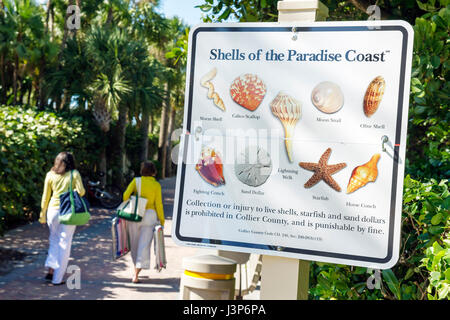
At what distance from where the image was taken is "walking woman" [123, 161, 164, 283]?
267 inches

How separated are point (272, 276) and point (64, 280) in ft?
18.1

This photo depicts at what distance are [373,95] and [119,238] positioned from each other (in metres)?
5.58

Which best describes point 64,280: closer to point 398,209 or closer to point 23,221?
point 23,221

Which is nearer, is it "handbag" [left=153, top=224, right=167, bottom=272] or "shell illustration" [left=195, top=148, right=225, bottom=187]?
"shell illustration" [left=195, top=148, right=225, bottom=187]

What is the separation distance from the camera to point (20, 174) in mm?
8250

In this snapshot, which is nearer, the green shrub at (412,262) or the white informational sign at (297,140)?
the white informational sign at (297,140)

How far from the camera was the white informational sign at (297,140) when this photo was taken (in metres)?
1.63

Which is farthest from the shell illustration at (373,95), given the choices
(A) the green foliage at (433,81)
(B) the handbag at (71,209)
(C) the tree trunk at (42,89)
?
→ (C) the tree trunk at (42,89)

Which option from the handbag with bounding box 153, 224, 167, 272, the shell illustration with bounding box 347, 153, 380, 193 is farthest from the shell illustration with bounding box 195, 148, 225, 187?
the handbag with bounding box 153, 224, 167, 272

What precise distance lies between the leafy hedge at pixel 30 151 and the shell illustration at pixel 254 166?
5503 millimetres

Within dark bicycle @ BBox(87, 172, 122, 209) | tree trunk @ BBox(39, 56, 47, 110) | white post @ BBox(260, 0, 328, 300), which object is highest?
tree trunk @ BBox(39, 56, 47, 110)

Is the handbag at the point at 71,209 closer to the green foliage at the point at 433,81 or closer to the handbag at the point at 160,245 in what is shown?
the handbag at the point at 160,245

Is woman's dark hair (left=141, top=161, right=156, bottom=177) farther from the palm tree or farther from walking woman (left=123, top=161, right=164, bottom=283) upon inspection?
the palm tree
